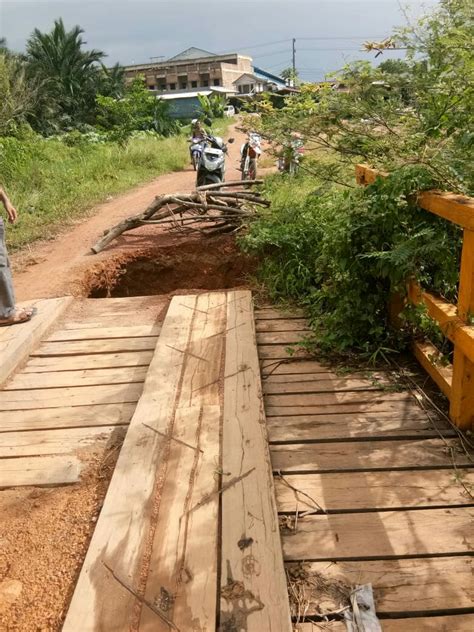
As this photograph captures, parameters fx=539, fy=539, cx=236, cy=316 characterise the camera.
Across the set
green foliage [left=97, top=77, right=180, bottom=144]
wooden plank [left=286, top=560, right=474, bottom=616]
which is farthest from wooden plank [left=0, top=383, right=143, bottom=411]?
green foliage [left=97, top=77, right=180, bottom=144]

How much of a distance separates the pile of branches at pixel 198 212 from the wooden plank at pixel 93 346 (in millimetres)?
3003

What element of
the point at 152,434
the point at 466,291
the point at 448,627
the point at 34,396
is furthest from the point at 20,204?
the point at 448,627

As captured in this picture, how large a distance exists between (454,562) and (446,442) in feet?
2.56

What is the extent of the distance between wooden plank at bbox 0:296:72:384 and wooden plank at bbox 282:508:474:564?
7.29 ft

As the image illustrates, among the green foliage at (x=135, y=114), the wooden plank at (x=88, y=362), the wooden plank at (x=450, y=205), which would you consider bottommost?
the wooden plank at (x=88, y=362)

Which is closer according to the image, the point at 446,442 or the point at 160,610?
the point at 160,610

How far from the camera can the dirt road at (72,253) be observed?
18.1 feet

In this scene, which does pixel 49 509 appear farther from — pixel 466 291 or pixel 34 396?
pixel 466 291

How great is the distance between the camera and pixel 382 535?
1990 millimetres

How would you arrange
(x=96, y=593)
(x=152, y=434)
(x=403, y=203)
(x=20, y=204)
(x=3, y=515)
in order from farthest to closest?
1. (x=20, y=204)
2. (x=403, y=203)
3. (x=152, y=434)
4. (x=3, y=515)
5. (x=96, y=593)

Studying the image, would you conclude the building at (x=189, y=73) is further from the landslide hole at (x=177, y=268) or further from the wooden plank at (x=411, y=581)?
the wooden plank at (x=411, y=581)

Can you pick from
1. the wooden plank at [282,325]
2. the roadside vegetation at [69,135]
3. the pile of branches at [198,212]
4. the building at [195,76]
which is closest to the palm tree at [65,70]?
the roadside vegetation at [69,135]

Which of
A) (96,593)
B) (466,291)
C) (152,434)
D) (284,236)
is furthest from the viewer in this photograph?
(284,236)

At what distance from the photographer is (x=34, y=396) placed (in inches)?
126
